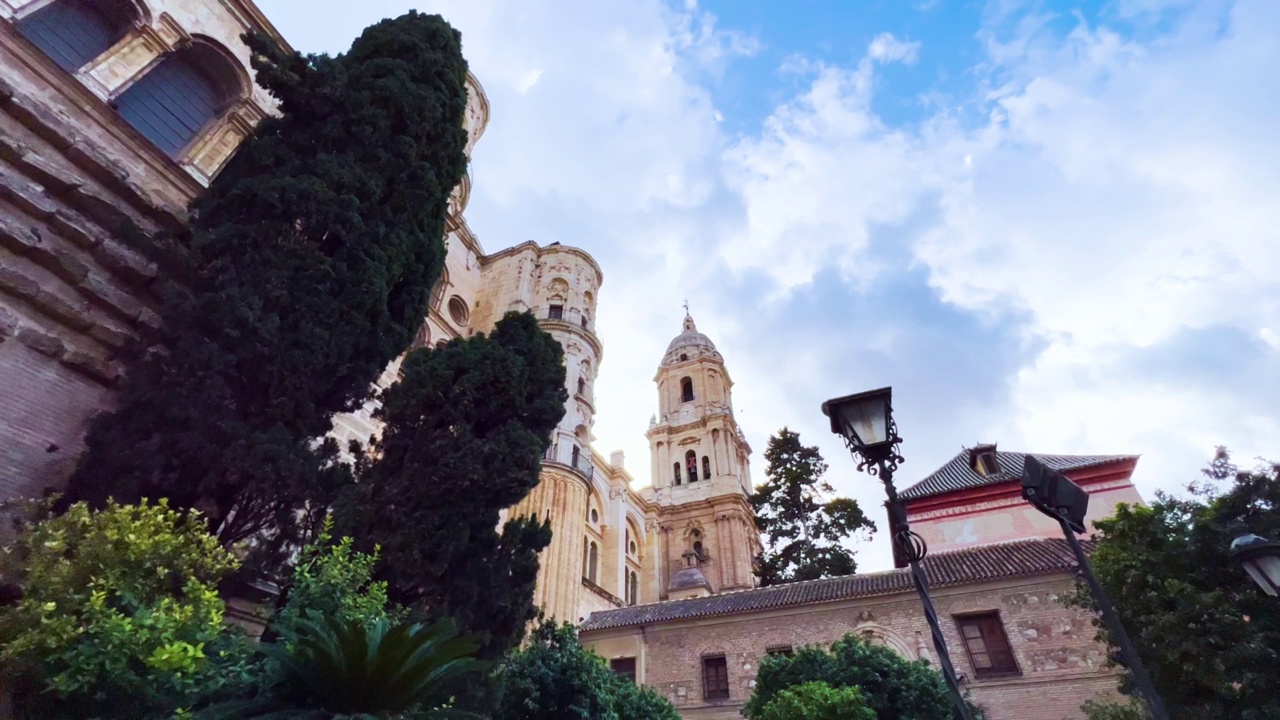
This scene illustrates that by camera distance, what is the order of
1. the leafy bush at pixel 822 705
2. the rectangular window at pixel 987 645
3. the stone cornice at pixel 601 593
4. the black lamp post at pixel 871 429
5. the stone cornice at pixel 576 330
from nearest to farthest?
the black lamp post at pixel 871 429 → the leafy bush at pixel 822 705 → the rectangular window at pixel 987 645 → the stone cornice at pixel 576 330 → the stone cornice at pixel 601 593

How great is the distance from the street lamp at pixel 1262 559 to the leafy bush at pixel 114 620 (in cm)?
754

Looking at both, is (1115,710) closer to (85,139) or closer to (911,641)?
(911,641)

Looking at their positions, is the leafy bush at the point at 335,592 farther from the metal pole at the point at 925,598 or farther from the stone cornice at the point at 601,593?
the stone cornice at the point at 601,593

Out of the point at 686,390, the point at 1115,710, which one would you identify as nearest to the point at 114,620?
the point at 1115,710

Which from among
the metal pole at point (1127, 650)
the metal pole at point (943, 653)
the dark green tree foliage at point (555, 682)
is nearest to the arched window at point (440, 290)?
the dark green tree foliage at point (555, 682)

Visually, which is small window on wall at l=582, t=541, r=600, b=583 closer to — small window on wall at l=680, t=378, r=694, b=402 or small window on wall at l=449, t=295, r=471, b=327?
small window on wall at l=449, t=295, r=471, b=327

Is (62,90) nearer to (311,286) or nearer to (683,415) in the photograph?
(311,286)

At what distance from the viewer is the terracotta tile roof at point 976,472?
57.8ft

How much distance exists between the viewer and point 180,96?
10.6m

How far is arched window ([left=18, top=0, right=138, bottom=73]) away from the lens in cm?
873

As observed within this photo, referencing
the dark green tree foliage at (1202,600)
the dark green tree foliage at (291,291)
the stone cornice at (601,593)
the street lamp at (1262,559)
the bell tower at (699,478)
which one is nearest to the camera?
the street lamp at (1262,559)

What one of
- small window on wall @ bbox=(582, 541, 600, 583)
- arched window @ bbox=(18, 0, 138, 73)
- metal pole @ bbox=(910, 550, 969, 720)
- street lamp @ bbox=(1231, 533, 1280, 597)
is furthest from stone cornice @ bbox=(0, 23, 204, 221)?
small window on wall @ bbox=(582, 541, 600, 583)

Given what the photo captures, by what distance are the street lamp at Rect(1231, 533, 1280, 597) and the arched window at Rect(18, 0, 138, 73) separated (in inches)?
553

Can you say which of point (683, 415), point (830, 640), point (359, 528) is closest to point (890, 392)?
point (359, 528)
